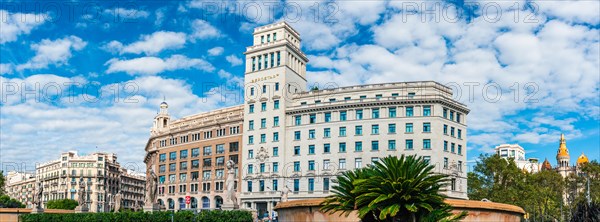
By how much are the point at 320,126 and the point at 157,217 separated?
4119cm

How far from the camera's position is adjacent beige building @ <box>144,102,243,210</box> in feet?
306

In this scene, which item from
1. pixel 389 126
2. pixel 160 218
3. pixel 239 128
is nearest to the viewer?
pixel 160 218

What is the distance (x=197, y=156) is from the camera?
322ft

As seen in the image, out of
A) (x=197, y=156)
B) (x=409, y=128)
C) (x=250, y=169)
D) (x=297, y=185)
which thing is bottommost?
(x=297, y=185)

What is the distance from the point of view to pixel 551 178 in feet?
283

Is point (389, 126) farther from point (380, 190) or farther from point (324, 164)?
point (380, 190)

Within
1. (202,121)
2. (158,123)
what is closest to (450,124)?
(202,121)

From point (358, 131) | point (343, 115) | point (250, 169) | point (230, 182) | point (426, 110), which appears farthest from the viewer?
point (250, 169)

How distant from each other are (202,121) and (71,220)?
1898 inches

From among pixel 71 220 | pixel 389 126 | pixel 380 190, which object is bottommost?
pixel 71 220

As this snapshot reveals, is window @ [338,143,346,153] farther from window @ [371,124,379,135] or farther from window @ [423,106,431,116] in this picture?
window @ [423,106,431,116]

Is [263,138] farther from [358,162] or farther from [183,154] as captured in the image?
[183,154]

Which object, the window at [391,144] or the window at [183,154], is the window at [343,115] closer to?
the window at [391,144]

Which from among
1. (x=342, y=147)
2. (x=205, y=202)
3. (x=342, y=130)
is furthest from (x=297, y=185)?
(x=205, y=202)
